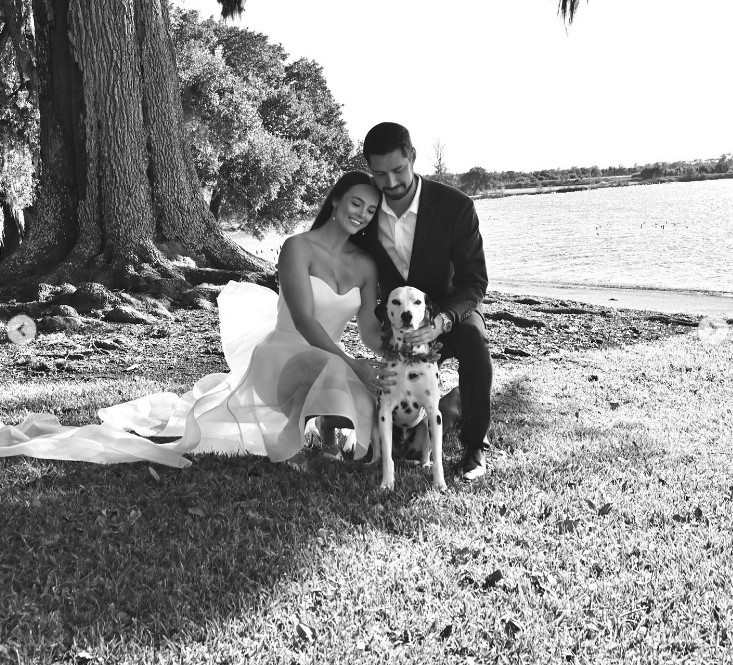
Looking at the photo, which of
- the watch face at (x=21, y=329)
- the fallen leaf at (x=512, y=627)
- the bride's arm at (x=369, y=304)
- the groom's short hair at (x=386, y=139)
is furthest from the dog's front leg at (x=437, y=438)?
the watch face at (x=21, y=329)

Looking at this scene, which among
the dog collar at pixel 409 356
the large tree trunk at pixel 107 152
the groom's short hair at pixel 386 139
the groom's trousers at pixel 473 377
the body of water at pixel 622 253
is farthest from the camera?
the body of water at pixel 622 253

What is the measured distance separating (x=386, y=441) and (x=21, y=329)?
22.7ft

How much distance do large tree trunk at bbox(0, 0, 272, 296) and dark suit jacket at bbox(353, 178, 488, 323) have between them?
7.18m

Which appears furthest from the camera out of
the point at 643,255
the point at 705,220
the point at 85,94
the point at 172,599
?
the point at 705,220

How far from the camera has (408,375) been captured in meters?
4.36

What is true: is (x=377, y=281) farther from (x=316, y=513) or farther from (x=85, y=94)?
(x=85, y=94)

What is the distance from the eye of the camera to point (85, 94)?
37.9 ft

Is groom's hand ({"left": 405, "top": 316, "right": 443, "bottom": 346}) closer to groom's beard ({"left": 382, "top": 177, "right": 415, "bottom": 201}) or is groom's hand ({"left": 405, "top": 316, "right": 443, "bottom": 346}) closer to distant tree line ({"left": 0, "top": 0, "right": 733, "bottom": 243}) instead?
groom's beard ({"left": 382, "top": 177, "right": 415, "bottom": 201})

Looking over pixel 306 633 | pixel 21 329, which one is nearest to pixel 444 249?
pixel 306 633

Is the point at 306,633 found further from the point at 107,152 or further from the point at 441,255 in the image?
the point at 107,152

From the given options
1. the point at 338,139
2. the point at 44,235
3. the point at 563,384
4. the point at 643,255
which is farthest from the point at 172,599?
the point at 338,139

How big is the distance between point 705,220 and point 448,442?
207 ft

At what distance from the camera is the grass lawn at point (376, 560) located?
2.95 metres

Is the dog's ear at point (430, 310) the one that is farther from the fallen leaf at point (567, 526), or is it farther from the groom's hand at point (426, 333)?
the fallen leaf at point (567, 526)
